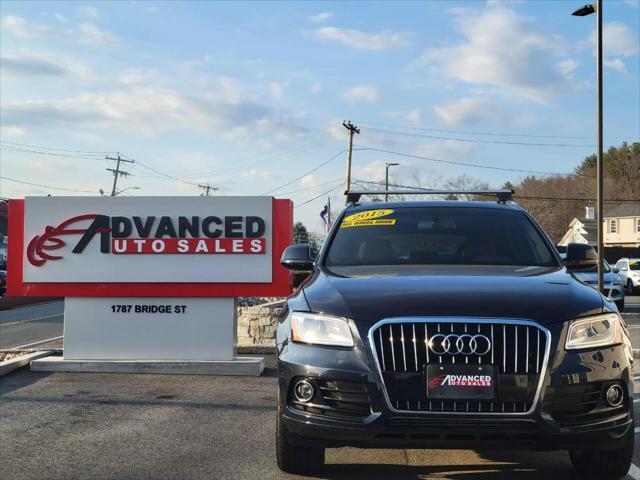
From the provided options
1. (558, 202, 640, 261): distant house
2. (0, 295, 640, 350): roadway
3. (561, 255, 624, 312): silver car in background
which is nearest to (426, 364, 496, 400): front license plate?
(0, 295, 640, 350): roadway

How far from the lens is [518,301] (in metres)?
3.77

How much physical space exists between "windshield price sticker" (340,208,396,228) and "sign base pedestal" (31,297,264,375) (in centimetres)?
408

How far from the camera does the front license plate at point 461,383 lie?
3.56m

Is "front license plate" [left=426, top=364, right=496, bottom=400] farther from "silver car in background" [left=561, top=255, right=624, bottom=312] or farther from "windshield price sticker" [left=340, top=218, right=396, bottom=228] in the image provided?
"silver car in background" [left=561, top=255, right=624, bottom=312]

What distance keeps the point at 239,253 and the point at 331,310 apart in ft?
17.8

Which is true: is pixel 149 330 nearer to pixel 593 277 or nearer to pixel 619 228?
pixel 593 277

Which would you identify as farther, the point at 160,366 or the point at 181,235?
the point at 181,235

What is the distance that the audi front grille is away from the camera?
141 inches

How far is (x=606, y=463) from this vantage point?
4.23m

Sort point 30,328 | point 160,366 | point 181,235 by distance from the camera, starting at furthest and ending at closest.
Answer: point 30,328 → point 181,235 → point 160,366

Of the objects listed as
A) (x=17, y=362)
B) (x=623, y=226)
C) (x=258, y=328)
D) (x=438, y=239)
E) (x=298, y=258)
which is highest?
(x=623, y=226)

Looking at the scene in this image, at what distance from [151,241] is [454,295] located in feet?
20.2

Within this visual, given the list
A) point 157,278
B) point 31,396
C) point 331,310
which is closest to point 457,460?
point 331,310

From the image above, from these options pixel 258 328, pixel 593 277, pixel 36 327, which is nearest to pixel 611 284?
pixel 593 277
